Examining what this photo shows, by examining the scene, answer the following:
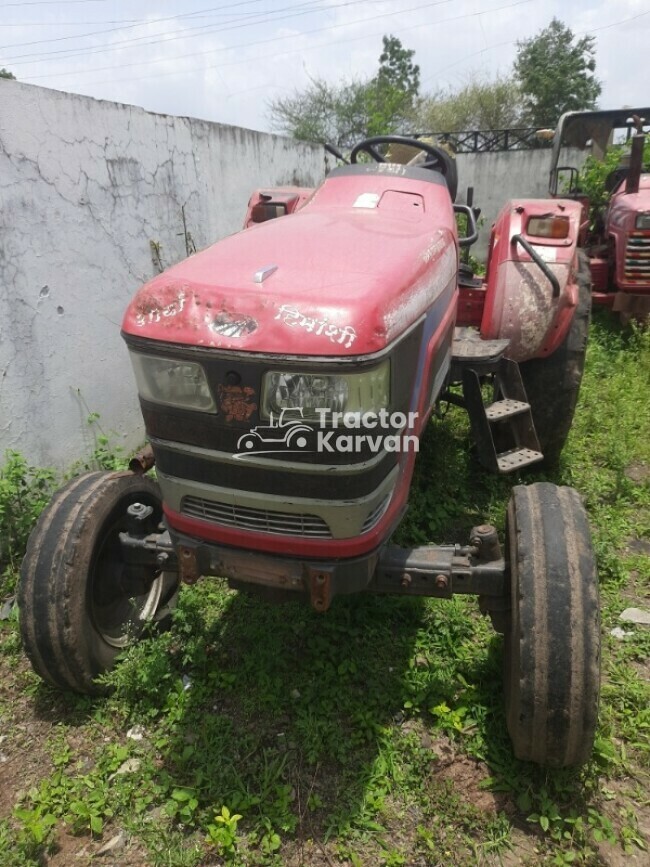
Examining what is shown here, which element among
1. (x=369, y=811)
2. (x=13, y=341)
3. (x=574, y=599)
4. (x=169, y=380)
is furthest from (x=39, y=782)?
(x=13, y=341)

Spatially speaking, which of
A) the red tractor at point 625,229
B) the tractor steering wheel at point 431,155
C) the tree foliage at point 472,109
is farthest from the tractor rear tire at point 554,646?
the tree foliage at point 472,109

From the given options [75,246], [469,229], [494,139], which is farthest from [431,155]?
[494,139]

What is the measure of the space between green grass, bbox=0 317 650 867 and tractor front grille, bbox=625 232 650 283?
4.05 metres

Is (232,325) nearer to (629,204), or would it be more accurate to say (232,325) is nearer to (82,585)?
(82,585)

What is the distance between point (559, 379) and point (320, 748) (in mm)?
2289

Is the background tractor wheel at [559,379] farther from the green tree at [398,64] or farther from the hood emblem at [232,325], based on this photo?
the green tree at [398,64]

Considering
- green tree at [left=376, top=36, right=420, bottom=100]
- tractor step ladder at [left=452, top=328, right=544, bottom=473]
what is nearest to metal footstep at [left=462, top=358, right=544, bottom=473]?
tractor step ladder at [left=452, top=328, right=544, bottom=473]

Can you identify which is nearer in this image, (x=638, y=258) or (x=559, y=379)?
(x=559, y=379)

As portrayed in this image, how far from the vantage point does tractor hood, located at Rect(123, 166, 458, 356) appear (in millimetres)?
1639

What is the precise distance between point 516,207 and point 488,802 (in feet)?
10.4

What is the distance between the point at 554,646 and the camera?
6.16ft

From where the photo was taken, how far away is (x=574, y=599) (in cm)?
190


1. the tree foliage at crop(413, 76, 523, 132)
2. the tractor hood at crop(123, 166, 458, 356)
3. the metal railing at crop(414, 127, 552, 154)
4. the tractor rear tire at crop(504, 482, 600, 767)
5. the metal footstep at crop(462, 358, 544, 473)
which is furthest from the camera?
the tree foliage at crop(413, 76, 523, 132)

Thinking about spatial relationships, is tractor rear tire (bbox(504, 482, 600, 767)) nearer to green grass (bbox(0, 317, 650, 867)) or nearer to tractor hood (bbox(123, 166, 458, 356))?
green grass (bbox(0, 317, 650, 867))
